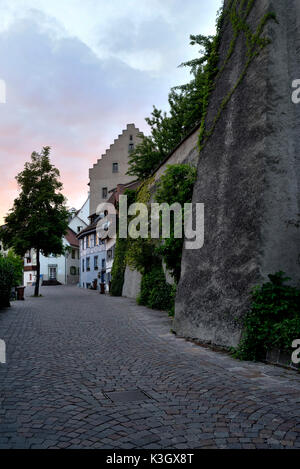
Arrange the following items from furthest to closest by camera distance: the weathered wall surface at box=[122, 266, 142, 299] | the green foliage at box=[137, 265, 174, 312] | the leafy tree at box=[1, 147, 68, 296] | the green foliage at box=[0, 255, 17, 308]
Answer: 1. the leafy tree at box=[1, 147, 68, 296]
2. the weathered wall surface at box=[122, 266, 142, 299]
3. the green foliage at box=[137, 265, 174, 312]
4. the green foliage at box=[0, 255, 17, 308]

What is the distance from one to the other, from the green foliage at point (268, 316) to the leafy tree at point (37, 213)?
22.8m

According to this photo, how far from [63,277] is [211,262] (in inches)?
2151

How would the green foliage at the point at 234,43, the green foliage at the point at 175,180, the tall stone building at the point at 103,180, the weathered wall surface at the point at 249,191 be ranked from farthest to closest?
1. the tall stone building at the point at 103,180
2. the green foliage at the point at 175,180
3. the green foliage at the point at 234,43
4. the weathered wall surface at the point at 249,191

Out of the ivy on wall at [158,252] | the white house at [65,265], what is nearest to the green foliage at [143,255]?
the ivy on wall at [158,252]

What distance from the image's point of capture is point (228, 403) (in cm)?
451

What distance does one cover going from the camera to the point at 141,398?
4.74 meters

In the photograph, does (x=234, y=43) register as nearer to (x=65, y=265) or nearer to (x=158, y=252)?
(x=158, y=252)

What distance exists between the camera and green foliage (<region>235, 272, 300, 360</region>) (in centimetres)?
664

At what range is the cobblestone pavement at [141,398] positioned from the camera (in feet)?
11.5

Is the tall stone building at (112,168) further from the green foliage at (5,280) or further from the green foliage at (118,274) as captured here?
the green foliage at (5,280)

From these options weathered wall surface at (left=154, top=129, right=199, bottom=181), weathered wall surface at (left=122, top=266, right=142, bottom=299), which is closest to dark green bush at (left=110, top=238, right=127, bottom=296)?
weathered wall surface at (left=122, top=266, right=142, bottom=299)

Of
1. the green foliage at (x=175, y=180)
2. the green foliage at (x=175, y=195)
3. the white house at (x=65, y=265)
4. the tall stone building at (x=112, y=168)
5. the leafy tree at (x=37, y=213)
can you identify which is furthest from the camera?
the white house at (x=65, y=265)

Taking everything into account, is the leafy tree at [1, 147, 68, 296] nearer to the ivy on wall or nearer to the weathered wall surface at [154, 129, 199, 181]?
the ivy on wall

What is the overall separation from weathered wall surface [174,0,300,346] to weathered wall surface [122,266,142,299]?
1450 centimetres
